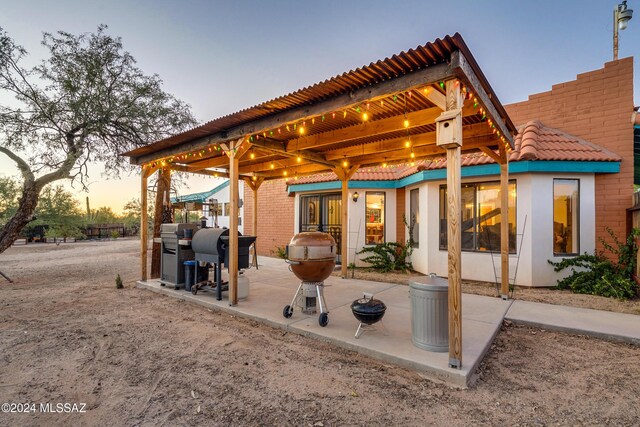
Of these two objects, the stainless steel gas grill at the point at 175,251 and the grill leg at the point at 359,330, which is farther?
the stainless steel gas grill at the point at 175,251

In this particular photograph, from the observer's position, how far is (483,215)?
7348 millimetres

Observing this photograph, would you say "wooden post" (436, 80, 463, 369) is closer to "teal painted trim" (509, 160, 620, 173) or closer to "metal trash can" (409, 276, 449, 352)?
"metal trash can" (409, 276, 449, 352)

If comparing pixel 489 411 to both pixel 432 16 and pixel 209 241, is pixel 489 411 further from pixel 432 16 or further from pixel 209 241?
pixel 432 16

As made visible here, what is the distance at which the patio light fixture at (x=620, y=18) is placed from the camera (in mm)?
8008

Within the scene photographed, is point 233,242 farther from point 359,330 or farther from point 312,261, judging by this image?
point 359,330

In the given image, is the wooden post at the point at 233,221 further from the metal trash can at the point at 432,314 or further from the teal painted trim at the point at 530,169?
the teal painted trim at the point at 530,169

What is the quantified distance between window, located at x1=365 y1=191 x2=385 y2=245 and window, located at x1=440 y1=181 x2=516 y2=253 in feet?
9.29

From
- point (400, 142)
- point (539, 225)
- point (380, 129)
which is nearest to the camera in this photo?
point (380, 129)

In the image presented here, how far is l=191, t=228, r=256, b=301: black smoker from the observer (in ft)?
17.7

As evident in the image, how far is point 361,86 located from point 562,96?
7012 millimetres

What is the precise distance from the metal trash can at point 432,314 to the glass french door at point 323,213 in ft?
23.1

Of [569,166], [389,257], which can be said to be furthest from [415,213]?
[569,166]

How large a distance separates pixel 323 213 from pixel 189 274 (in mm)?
5620

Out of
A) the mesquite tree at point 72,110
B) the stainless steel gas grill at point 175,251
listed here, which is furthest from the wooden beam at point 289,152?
the mesquite tree at point 72,110
